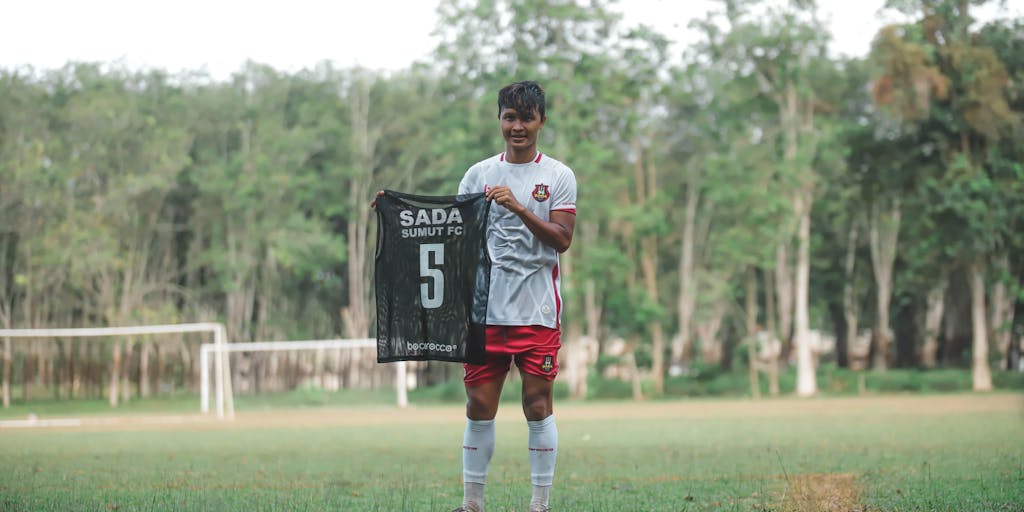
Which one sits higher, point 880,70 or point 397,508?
point 880,70

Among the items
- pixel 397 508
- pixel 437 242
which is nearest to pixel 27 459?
pixel 397 508

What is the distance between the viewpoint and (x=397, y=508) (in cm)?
690

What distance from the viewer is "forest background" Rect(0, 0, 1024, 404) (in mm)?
40031

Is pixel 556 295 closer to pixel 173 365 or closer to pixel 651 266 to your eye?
pixel 173 365

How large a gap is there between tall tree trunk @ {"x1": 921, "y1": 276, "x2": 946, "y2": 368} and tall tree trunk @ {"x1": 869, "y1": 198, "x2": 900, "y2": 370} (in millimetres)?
1772

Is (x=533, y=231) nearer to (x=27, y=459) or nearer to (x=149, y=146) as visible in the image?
(x=27, y=459)

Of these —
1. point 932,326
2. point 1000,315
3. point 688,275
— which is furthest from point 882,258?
point 688,275

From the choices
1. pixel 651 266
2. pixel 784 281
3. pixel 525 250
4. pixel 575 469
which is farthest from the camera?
pixel 651 266

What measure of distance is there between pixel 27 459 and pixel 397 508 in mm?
7652

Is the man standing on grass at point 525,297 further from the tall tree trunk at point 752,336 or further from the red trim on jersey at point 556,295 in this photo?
the tall tree trunk at point 752,336

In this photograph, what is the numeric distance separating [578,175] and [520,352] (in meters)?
36.5

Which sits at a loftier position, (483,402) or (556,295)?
(556,295)

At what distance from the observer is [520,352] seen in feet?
19.7

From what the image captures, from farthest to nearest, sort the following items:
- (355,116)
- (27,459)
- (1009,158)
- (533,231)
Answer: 1. (355,116)
2. (1009,158)
3. (27,459)
4. (533,231)
